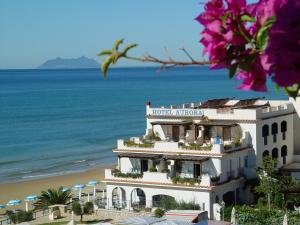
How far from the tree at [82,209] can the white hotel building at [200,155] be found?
1.50m

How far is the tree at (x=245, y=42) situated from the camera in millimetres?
2078

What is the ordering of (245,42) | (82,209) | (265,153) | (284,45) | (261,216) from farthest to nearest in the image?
1. (265,153)
2. (82,209)
3. (261,216)
4. (245,42)
5. (284,45)

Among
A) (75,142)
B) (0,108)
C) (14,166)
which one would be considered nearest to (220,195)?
(14,166)

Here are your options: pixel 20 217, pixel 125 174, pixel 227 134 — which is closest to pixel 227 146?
pixel 227 134

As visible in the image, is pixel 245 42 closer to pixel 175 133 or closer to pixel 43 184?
pixel 175 133

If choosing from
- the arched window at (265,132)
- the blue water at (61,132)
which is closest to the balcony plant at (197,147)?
the blue water at (61,132)

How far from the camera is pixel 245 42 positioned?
89.7 inches

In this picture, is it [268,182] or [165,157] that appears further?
[165,157]

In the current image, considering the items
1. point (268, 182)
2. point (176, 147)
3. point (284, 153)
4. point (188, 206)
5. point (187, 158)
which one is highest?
point (176, 147)

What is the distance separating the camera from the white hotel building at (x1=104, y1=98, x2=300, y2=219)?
34188 mm

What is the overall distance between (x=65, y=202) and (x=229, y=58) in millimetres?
36704

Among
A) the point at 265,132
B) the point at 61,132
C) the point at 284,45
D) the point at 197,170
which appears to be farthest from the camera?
the point at 61,132

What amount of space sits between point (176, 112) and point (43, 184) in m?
21.7

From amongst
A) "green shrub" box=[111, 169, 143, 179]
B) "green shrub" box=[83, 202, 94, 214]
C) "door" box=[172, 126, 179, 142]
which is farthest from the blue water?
"green shrub" box=[83, 202, 94, 214]
